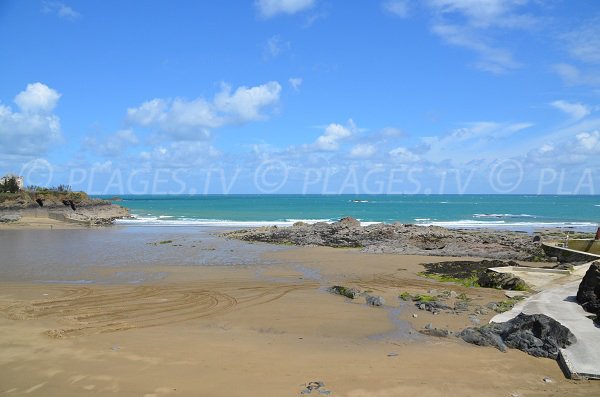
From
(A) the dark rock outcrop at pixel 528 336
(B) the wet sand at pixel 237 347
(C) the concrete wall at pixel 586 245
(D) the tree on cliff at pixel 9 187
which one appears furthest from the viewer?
(D) the tree on cliff at pixel 9 187

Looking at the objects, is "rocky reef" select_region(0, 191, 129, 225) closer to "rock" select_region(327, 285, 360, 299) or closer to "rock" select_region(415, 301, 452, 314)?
"rock" select_region(327, 285, 360, 299)

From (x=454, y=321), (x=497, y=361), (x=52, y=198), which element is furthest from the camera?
(x=52, y=198)

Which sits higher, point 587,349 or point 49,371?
point 587,349

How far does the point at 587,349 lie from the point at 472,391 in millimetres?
2856

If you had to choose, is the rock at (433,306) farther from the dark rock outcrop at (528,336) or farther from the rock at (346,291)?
the dark rock outcrop at (528,336)

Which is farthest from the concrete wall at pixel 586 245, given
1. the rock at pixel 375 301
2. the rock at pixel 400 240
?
the rock at pixel 375 301

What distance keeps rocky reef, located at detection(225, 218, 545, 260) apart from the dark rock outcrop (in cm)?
1473

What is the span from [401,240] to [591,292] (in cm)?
1874

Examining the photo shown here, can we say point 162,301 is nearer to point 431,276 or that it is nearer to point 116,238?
point 431,276

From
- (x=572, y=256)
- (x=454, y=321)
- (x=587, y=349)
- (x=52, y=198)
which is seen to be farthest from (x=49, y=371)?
(x=52, y=198)

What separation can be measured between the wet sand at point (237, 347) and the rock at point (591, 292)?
2339 millimetres

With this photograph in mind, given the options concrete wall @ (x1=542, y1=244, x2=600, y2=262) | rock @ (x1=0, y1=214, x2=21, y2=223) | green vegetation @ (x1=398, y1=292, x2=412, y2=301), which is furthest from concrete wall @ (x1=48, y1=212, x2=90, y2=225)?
concrete wall @ (x1=542, y1=244, x2=600, y2=262)

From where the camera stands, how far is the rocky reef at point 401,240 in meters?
24.4

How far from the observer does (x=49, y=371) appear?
6898mm
